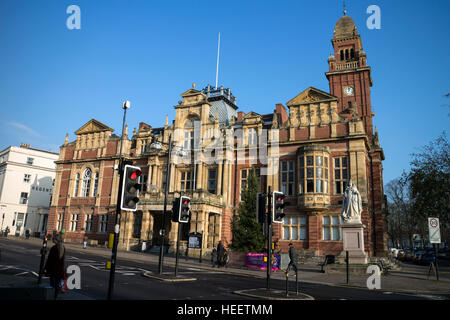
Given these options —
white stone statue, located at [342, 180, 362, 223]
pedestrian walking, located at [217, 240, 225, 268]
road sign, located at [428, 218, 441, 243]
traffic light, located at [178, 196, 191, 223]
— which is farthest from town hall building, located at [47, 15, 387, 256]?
traffic light, located at [178, 196, 191, 223]

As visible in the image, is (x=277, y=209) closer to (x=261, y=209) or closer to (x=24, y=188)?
(x=261, y=209)

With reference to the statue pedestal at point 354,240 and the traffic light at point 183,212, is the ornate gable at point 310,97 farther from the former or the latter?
the traffic light at point 183,212

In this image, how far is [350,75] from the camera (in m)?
41.3

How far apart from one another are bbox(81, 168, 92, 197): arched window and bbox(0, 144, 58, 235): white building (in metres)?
17.4

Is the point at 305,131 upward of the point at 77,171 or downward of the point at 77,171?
upward

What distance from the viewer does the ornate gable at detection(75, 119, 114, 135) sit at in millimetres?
47562

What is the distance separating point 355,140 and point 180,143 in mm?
19916

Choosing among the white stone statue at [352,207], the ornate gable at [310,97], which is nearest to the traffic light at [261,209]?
the white stone statue at [352,207]

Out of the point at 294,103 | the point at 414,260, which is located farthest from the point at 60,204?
the point at 414,260

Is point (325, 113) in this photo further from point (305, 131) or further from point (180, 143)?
point (180, 143)

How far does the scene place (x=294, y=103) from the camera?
1460 inches

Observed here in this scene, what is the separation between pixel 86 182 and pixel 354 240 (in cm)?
3695

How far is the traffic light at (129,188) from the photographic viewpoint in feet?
27.3

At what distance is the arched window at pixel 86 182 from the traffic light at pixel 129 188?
41279mm
